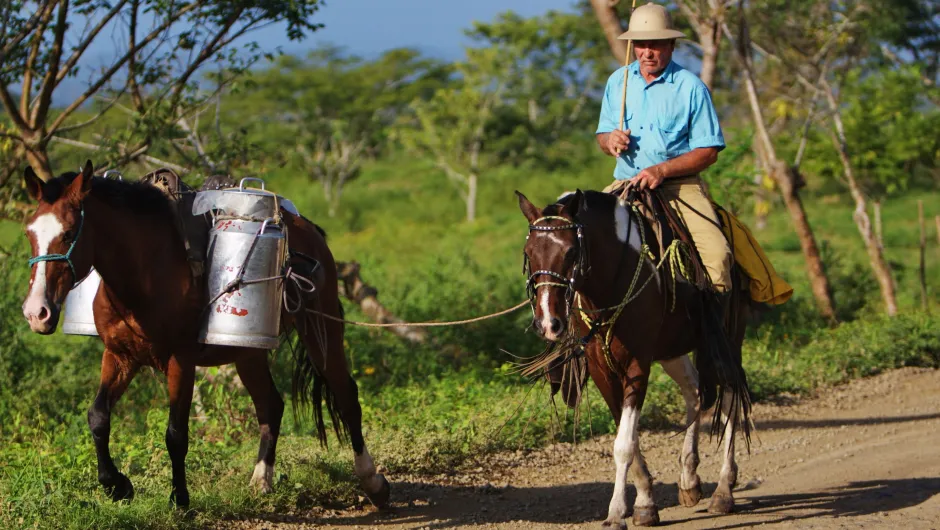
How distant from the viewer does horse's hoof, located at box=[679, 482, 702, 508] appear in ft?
20.8

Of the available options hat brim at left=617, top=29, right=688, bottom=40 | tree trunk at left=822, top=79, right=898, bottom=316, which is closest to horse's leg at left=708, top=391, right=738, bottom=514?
hat brim at left=617, top=29, right=688, bottom=40

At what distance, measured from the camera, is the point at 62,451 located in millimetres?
6898

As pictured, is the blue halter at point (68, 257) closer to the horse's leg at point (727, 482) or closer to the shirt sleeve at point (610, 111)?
the shirt sleeve at point (610, 111)

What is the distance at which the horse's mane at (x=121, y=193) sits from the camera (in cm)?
491

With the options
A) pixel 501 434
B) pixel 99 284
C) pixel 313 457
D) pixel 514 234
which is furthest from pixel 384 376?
pixel 514 234

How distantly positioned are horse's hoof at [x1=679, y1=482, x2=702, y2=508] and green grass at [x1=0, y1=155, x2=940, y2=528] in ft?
3.06

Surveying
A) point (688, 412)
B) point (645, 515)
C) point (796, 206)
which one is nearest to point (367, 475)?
point (645, 515)

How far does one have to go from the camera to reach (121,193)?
533 cm

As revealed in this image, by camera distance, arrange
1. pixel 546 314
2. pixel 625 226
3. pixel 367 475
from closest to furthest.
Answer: pixel 546 314
pixel 625 226
pixel 367 475

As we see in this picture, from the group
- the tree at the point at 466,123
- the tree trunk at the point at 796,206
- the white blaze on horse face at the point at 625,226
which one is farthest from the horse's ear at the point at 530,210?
the tree at the point at 466,123

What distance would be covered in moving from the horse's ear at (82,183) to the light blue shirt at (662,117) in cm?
A: 279

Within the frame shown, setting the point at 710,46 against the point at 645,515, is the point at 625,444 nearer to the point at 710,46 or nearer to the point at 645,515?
the point at 645,515

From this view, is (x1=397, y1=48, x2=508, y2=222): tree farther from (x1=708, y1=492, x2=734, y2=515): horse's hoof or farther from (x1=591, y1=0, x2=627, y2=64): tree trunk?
(x1=708, y1=492, x2=734, y2=515): horse's hoof

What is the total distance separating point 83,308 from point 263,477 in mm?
1434
